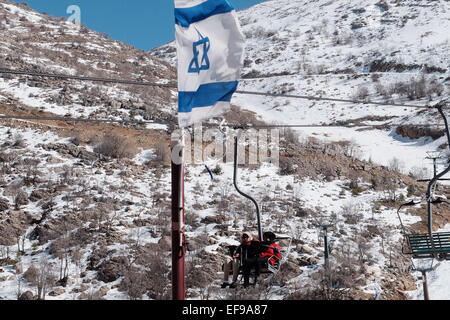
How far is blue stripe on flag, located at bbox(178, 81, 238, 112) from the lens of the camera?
4078 millimetres

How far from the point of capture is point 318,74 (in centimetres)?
6819

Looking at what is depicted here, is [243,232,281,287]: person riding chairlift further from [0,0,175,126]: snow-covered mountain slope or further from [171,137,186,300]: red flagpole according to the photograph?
[0,0,175,126]: snow-covered mountain slope

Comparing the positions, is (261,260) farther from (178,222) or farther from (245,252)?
(178,222)

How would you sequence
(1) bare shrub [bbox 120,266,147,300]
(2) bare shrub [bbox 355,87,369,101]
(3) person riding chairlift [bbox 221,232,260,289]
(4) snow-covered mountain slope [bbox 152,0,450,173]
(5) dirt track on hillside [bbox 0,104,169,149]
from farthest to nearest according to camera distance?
(2) bare shrub [bbox 355,87,369,101] < (4) snow-covered mountain slope [bbox 152,0,450,173] < (5) dirt track on hillside [bbox 0,104,169,149] < (1) bare shrub [bbox 120,266,147,300] < (3) person riding chairlift [bbox 221,232,260,289]

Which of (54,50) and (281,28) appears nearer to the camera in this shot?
(54,50)

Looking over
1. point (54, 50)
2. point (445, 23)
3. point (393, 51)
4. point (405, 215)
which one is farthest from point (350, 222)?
point (445, 23)

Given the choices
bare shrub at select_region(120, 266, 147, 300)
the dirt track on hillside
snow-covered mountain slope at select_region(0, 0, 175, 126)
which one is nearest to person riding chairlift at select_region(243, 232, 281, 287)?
bare shrub at select_region(120, 266, 147, 300)

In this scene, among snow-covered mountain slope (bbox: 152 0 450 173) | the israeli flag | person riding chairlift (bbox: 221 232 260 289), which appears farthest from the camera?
snow-covered mountain slope (bbox: 152 0 450 173)

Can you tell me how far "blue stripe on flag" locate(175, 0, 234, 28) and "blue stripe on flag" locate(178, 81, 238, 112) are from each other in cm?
72

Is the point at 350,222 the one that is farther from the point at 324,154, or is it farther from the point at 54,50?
the point at 54,50

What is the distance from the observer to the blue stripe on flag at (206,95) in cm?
408

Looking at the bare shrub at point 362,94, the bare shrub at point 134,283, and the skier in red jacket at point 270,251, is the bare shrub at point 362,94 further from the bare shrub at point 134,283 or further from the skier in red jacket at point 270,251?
the skier in red jacket at point 270,251

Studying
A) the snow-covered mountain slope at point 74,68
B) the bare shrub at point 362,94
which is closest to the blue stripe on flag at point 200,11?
the snow-covered mountain slope at point 74,68

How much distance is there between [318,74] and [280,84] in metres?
8.45
